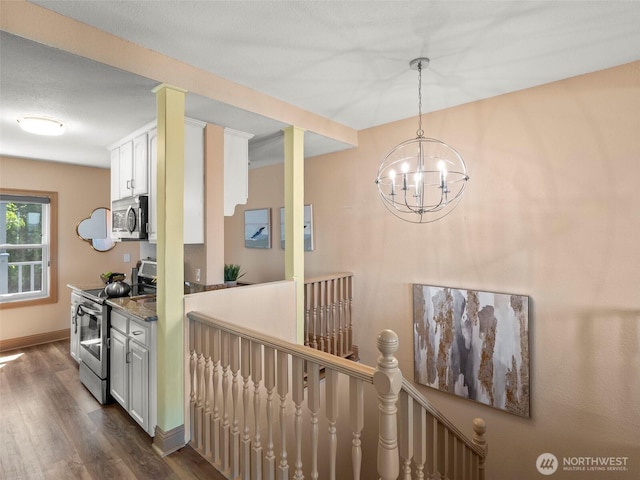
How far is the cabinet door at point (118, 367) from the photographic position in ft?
8.34

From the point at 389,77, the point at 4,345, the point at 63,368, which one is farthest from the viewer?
the point at 4,345

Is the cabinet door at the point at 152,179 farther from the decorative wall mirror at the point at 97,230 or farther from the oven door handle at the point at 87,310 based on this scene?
the decorative wall mirror at the point at 97,230

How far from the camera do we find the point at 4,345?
Answer: 13.3ft

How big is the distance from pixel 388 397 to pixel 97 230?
5065mm

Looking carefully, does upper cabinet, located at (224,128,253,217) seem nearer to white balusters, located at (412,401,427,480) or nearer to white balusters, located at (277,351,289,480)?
white balusters, located at (277,351,289,480)

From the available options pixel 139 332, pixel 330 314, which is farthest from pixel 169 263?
pixel 330 314

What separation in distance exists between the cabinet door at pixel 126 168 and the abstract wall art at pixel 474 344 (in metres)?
2.98

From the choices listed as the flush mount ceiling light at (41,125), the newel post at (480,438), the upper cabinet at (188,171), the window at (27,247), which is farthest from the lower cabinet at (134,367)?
the window at (27,247)

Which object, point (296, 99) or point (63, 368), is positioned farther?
point (63, 368)

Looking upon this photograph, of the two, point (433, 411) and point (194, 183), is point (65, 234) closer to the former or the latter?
point (194, 183)

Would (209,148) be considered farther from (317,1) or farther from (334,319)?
(334,319)

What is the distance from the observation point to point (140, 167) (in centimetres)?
293

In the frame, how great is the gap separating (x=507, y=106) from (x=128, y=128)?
3362 millimetres

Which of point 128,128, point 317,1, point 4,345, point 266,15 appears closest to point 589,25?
point 317,1
